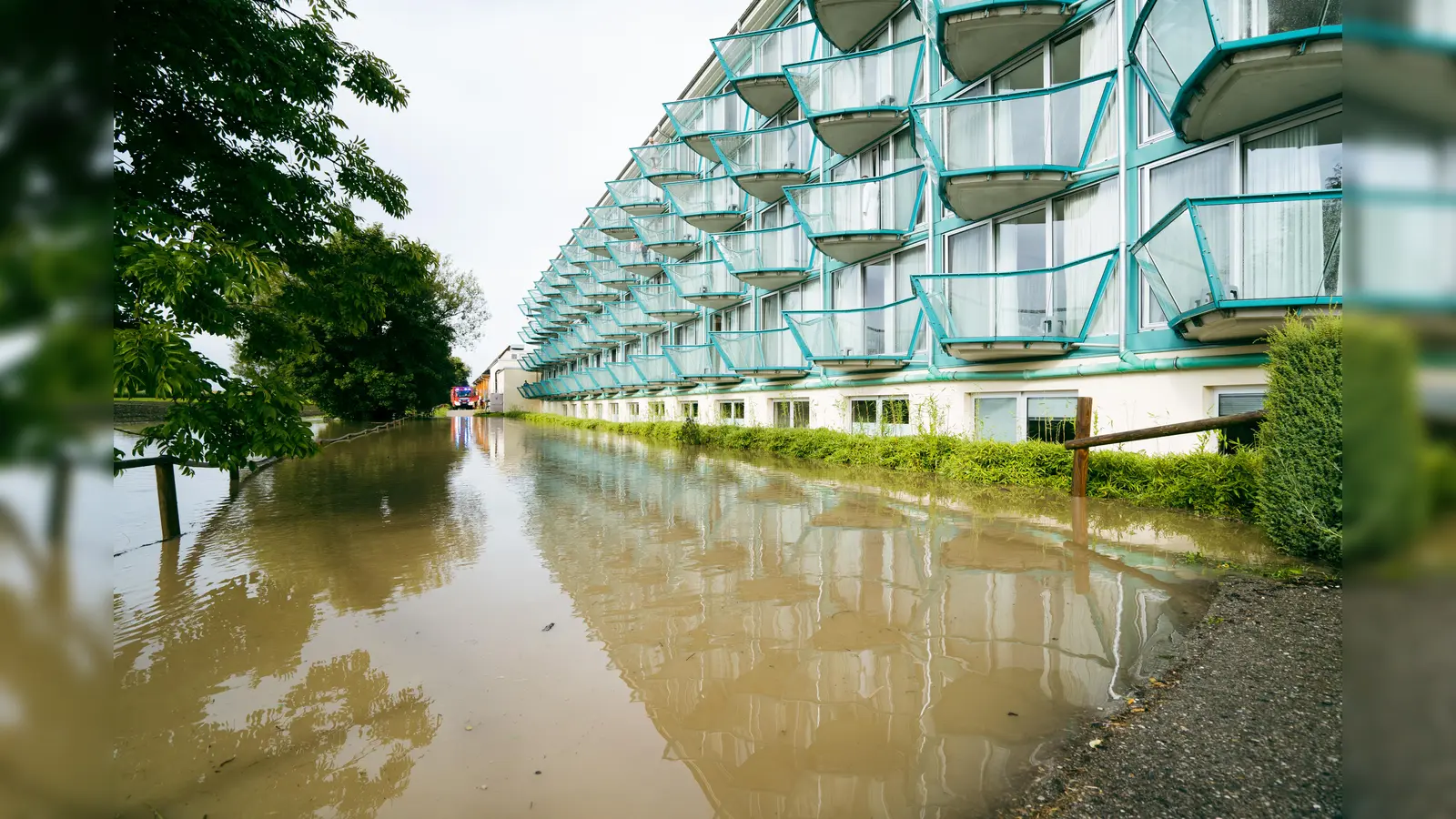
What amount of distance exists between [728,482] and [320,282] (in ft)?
25.1

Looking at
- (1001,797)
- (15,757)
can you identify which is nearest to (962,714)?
(1001,797)

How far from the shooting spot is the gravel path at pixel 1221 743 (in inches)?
111

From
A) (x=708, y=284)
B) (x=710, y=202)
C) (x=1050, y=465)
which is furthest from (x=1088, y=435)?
(x=710, y=202)

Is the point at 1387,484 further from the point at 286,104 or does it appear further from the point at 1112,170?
the point at 1112,170

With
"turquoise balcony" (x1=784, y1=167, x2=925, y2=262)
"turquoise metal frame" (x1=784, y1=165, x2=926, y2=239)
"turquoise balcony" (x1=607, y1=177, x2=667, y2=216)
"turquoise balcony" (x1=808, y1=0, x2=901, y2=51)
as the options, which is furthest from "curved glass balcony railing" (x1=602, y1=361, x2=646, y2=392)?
"turquoise balcony" (x1=808, y1=0, x2=901, y2=51)

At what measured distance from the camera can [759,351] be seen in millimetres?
20438

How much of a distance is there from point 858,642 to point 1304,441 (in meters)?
4.58

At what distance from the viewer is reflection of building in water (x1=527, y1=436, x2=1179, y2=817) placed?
3289 mm

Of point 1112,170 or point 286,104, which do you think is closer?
point 286,104

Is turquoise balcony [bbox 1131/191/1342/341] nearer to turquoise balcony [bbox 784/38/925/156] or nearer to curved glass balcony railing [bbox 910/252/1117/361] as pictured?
curved glass balcony railing [bbox 910/252/1117/361]

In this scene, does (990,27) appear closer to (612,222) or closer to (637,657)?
(637,657)

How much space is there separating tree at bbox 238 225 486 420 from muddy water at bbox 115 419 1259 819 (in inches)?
104

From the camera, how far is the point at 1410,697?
0.61m

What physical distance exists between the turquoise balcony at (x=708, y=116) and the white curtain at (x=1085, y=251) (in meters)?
15.3
